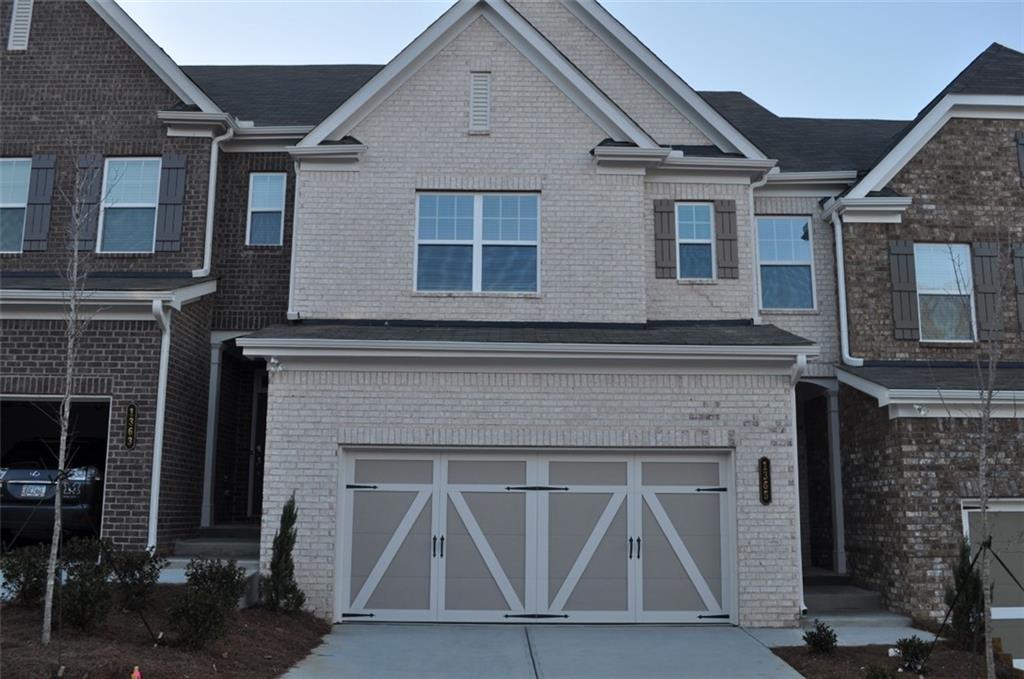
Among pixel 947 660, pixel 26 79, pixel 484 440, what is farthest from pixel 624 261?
pixel 26 79

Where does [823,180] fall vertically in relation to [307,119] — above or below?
below

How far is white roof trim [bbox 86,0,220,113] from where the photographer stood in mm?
15984

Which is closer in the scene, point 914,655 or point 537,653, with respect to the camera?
point 914,655

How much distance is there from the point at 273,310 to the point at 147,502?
13.6 feet

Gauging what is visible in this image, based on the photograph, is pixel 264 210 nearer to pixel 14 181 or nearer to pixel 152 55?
pixel 152 55

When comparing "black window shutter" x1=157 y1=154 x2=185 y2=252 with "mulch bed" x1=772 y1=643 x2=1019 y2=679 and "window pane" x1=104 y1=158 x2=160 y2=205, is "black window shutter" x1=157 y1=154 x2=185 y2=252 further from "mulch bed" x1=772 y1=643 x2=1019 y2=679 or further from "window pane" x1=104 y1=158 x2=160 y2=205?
"mulch bed" x1=772 y1=643 x2=1019 y2=679

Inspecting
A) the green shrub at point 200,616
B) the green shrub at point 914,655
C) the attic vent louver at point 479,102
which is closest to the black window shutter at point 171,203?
the attic vent louver at point 479,102

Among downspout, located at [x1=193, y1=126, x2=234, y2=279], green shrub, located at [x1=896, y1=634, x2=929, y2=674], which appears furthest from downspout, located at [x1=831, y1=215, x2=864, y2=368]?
downspout, located at [x1=193, y1=126, x2=234, y2=279]

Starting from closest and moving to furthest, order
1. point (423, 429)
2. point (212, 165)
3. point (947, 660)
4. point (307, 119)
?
point (947, 660) → point (423, 429) → point (212, 165) → point (307, 119)

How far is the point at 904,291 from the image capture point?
16094mm

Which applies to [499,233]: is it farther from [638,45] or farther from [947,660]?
[947,660]

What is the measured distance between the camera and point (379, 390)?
13234mm

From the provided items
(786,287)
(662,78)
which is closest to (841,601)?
(786,287)

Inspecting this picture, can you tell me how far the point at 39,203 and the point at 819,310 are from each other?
526 inches
